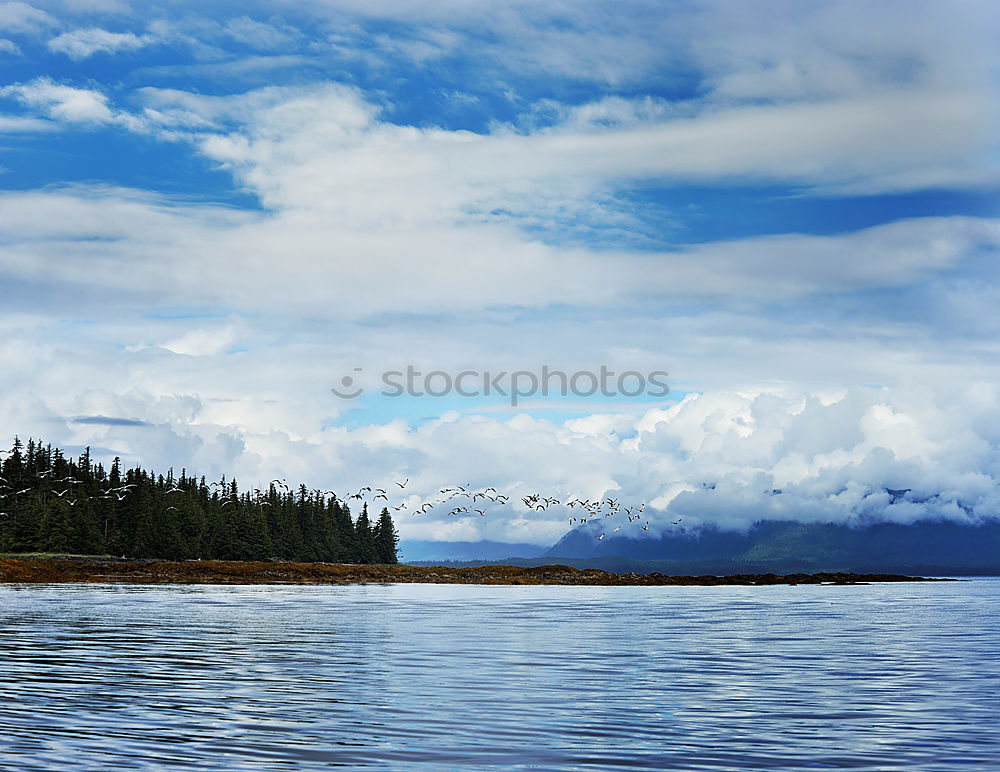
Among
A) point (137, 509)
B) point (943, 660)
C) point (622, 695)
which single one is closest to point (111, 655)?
point (622, 695)

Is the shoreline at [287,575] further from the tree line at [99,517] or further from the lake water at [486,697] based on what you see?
the lake water at [486,697]

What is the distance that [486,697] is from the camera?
26.3m

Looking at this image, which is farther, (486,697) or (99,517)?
(99,517)

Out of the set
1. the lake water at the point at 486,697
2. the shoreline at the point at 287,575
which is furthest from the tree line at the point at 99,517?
the lake water at the point at 486,697

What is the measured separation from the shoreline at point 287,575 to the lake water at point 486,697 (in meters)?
73.7

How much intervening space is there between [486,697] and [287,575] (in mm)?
126293

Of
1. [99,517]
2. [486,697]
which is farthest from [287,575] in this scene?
[486,697]

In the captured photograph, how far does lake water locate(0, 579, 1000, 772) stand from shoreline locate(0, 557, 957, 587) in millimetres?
73750

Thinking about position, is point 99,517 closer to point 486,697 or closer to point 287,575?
point 287,575

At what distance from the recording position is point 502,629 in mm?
52000

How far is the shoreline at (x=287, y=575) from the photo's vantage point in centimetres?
12131

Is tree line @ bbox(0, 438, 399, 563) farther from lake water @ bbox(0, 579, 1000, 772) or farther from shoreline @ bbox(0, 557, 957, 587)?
lake water @ bbox(0, 579, 1000, 772)

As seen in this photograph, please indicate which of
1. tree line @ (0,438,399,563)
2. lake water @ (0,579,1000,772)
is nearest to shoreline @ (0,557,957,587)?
tree line @ (0,438,399,563)

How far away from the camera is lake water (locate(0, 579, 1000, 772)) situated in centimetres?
1900
